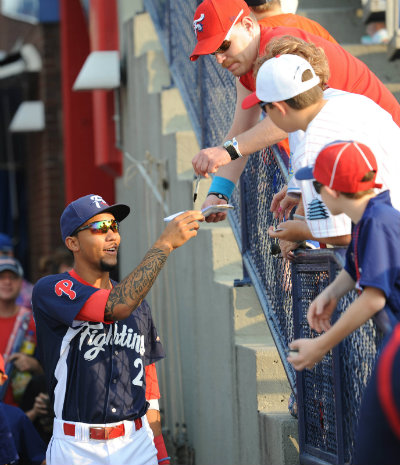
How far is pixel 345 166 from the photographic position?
2.95 m

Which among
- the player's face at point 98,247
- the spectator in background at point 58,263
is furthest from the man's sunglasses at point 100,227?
the spectator in background at point 58,263

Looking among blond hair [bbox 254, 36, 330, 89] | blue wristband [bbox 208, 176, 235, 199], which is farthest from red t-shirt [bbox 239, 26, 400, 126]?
blue wristband [bbox 208, 176, 235, 199]

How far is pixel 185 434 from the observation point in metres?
6.98

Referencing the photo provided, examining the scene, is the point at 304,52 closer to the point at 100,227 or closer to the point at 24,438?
the point at 100,227

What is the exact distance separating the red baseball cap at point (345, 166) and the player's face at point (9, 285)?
4908 mm

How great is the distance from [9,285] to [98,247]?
3207 millimetres

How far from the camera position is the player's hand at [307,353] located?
3.06 m

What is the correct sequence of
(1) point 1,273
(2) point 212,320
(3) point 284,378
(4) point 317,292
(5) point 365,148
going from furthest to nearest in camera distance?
1. (1) point 1,273
2. (2) point 212,320
3. (3) point 284,378
4. (4) point 317,292
5. (5) point 365,148

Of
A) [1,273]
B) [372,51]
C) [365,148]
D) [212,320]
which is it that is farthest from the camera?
[1,273]

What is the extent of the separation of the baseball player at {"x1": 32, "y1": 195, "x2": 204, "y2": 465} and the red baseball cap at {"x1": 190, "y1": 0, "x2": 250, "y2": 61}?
760 millimetres

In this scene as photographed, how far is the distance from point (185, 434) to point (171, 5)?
3664mm

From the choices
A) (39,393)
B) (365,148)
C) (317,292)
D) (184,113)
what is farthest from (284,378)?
(184,113)

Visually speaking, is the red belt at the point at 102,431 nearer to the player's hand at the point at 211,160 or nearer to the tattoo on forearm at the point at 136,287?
the tattoo on forearm at the point at 136,287

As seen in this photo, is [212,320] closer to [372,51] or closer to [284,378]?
[284,378]
